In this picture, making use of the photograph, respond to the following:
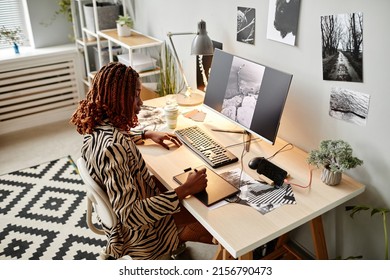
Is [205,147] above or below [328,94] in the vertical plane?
below

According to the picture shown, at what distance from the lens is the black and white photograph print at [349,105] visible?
4.93 feet

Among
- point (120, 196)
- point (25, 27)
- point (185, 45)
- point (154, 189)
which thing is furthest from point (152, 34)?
point (120, 196)

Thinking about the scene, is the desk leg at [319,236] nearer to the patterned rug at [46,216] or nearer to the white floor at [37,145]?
the patterned rug at [46,216]

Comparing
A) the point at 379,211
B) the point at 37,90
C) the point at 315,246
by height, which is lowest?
the point at 315,246

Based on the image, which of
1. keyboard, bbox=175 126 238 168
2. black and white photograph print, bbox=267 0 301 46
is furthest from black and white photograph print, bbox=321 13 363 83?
keyboard, bbox=175 126 238 168

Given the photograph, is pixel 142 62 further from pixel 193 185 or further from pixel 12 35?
pixel 193 185

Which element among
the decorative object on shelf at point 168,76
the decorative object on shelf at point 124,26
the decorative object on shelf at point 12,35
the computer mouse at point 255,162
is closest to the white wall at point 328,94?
the computer mouse at point 255,162

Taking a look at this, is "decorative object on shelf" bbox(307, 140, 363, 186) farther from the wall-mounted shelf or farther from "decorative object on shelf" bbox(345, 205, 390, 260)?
the wall-mounted shelf

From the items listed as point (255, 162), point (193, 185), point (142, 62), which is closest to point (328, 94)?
point (255, 162)

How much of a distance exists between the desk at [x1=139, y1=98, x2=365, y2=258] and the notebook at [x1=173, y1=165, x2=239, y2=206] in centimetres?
3

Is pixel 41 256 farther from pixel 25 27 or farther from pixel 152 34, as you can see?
pixel 25 27

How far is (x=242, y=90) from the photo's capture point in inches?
71.6

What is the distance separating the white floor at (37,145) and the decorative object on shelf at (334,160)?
6.79ft

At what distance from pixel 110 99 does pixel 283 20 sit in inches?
32.6
